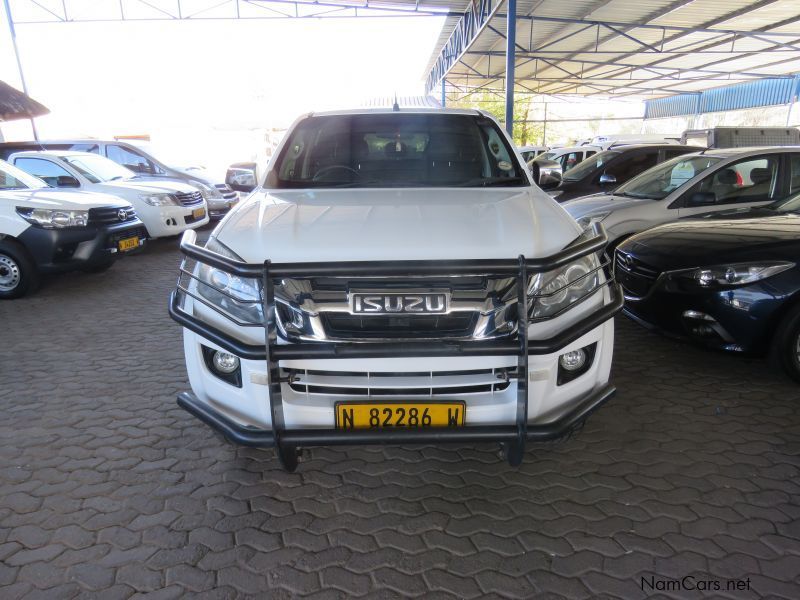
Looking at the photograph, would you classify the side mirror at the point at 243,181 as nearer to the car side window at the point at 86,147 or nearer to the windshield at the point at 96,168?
the windshield at the point at 96,168

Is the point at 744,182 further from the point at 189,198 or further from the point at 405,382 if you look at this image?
the point at 189,198

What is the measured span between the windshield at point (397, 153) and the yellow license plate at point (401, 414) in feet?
5.19

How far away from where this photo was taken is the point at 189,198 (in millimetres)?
9500

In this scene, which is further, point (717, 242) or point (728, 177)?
point (728, 177)

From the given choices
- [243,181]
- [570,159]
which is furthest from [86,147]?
[570,159]

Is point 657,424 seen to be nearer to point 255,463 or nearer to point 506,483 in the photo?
point 506,483

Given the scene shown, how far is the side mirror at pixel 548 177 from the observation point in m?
3.85

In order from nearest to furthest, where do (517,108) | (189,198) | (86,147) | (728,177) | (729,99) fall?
(728,177)
(189,198)
(86,147)
(729,99)
(517,108)

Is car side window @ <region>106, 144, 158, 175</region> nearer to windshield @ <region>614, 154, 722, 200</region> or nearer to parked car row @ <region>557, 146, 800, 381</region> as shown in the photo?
windshield @ <region>614, 154, 722, 200</region>

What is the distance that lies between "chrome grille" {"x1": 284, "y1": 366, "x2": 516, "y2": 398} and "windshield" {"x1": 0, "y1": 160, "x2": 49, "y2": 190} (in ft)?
21.0

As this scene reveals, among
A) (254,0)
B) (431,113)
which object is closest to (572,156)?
(254,0)

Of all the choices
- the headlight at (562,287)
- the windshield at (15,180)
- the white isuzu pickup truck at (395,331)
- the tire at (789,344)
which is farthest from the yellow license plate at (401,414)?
the windshield at (15,180)

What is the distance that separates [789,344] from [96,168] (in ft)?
31.6

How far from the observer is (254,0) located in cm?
1514
